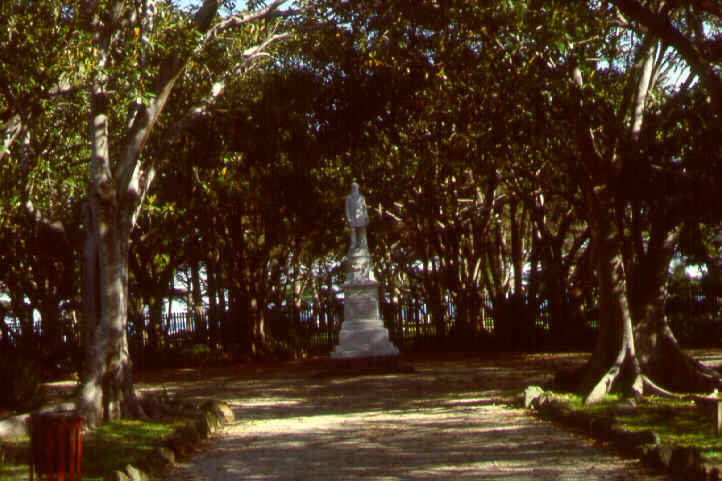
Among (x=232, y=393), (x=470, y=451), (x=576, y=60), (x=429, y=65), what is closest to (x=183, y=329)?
(x=232, y=393)

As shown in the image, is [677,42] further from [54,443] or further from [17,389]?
[17,389]

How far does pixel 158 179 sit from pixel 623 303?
13.8 metres

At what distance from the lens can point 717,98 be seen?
8891mm

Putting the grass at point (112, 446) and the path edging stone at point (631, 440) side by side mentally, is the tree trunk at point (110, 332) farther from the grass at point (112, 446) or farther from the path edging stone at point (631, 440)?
the path edging stone at point (631, 440)

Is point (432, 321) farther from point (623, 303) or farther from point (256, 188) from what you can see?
point (623, 303)

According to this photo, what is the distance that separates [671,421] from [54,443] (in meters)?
7.70

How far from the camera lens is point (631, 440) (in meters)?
10.3

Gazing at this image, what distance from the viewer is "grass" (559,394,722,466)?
1026 cm

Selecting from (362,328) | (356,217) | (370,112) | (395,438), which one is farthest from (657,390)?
(356,217)

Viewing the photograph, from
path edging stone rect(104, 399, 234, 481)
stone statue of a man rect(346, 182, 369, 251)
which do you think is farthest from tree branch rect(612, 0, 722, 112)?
stone statue of a man rect(346, 182, 369, 251)

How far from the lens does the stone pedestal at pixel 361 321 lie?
25797 mm

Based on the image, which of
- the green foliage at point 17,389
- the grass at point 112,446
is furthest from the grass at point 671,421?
the green foliage at point 17,389

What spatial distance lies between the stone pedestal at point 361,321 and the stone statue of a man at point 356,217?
0.88 feet

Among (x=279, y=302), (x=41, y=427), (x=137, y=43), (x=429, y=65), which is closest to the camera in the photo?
(x=41, y=427)
